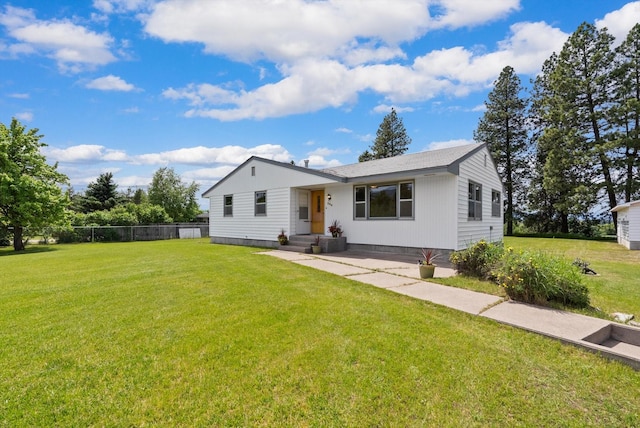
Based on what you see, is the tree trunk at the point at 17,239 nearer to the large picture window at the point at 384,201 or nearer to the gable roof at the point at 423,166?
the gable roof at the point at 423,166

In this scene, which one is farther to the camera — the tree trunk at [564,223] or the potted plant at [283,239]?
the tree trunk at [564,223]

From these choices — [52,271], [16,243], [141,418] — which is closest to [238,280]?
[141,418]

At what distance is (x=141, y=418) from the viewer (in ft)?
6.91

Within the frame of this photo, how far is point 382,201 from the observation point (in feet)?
35.4

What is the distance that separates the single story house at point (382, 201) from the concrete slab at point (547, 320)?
5007mm

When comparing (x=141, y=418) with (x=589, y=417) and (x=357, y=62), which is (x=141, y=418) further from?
(x=357, y=62)

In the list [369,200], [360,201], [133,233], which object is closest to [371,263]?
[369,200]

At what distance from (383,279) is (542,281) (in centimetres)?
271

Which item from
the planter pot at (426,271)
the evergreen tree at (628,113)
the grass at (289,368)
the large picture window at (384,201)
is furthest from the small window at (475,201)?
the evergreen tree at (628,113)

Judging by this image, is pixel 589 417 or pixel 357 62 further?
pixel 357 62

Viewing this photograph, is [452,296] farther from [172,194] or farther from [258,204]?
[172,194]

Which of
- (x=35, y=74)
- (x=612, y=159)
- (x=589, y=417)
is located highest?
(x=35, y=74)

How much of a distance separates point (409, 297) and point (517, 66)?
29811 mm

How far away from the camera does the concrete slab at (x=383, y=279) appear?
5863mm
